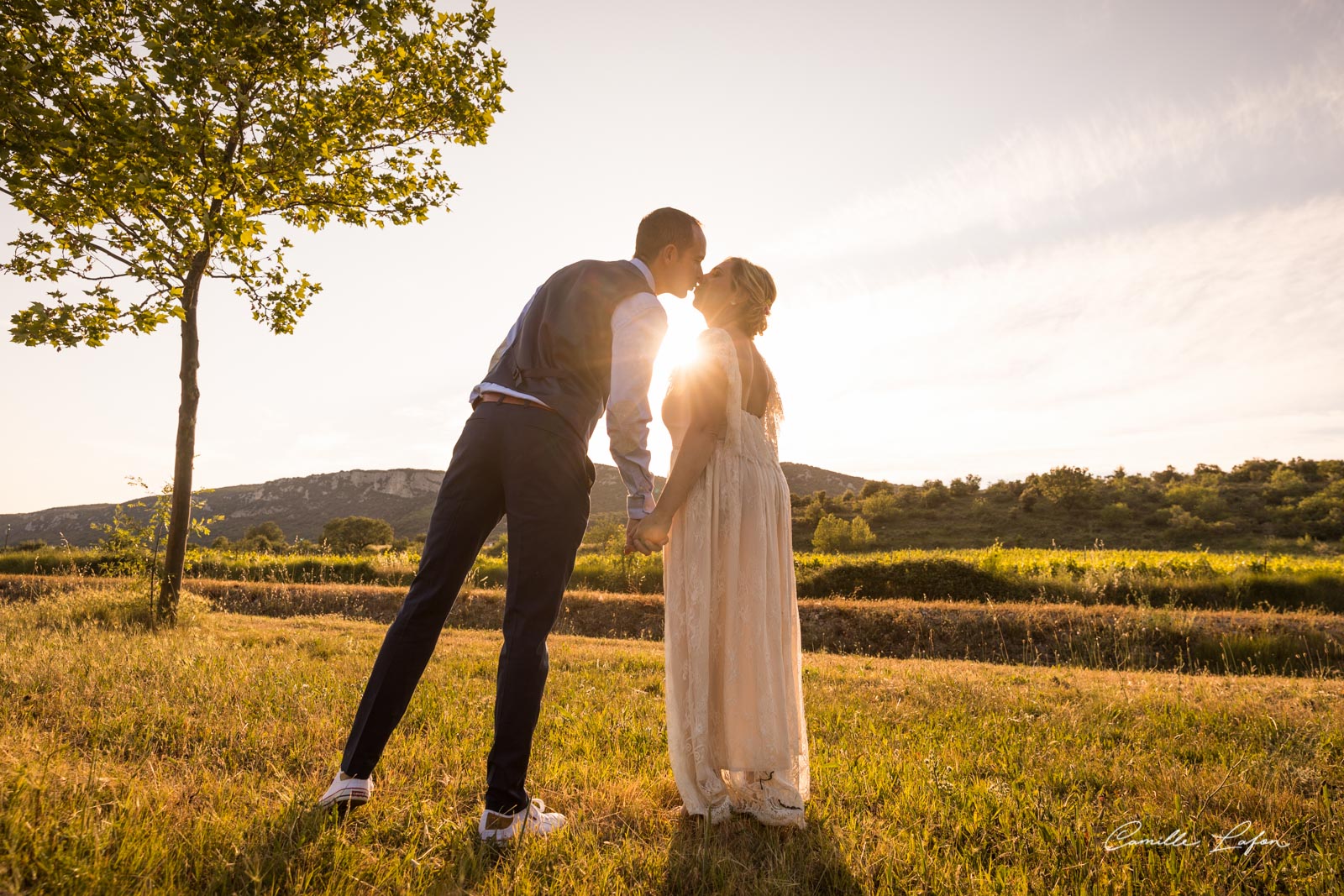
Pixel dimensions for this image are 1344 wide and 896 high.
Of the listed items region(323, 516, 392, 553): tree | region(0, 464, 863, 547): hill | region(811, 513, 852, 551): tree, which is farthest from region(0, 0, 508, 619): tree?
region(0, 464, 863, 547): hill

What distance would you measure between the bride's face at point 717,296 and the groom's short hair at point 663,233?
0.25 m

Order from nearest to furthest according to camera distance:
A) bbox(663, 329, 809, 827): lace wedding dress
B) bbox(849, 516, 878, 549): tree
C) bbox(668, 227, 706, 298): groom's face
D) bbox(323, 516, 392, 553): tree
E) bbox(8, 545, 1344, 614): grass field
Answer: bbox(663, 329, 809, 827): lace wedding dress, bbox(668, 227, 706, 298): groom's face, bbox(8, 545, 1344, 614): grass field, bbox(849, 516, 878, 549): tree, bbox(323, 516, 392, 553): tree

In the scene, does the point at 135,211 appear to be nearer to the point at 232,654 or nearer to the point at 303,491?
the point at 232,654

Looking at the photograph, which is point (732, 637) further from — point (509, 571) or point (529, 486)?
point (529, 486)

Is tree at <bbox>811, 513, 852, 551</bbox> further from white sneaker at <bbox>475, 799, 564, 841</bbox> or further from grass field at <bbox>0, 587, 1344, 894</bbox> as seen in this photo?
white sneaker at <bbox>475, 799, 564, 841</bbox>

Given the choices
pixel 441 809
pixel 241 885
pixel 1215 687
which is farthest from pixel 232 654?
pixel 1215 687

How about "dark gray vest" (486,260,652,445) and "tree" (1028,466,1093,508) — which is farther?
"tree" (1028,466,1093,508)

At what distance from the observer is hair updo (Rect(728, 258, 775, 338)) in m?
3.20

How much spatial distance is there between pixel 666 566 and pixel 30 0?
8.23 metres

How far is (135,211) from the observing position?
303 inches

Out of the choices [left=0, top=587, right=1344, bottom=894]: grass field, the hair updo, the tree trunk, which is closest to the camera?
[left=0, top=587, right=1344, bottom=894]: grass field

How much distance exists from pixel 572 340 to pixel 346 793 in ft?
6.64

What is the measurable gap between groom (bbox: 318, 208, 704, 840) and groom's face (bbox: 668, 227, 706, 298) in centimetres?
22

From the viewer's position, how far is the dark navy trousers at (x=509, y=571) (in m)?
2.55
